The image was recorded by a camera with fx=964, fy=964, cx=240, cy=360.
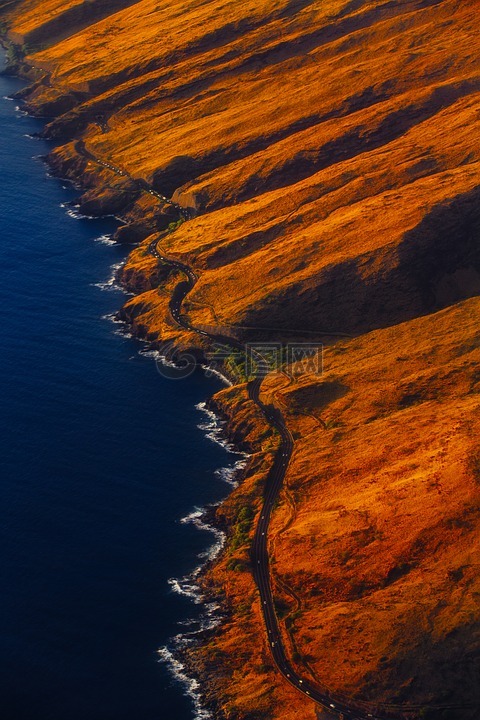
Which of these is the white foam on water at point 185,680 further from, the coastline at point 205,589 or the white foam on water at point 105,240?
the white foam on water at point 105,240

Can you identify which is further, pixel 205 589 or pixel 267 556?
pixel 267 556

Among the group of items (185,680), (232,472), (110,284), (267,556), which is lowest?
(185,680)

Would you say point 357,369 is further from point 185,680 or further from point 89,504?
point 185,680

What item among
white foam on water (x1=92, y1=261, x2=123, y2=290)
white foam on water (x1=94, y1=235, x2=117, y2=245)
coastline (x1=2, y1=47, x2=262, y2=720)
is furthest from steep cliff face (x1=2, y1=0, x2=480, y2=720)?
white foam on water (x1=94, y1=235, x2=117, y2=245)

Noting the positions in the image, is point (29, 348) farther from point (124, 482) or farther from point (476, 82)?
point (476, 82)

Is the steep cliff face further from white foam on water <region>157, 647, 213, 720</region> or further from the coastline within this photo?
white foam on water <region>157, 647, 213, 720</region>

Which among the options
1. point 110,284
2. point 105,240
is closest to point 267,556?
point 110,284

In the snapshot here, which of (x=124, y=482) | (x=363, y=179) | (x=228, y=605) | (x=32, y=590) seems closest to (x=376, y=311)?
(x=363, y=179)

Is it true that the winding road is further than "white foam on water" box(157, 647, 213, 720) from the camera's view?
No

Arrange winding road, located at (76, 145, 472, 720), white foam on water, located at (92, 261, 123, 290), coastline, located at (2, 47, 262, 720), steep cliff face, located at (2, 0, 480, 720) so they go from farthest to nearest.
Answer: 1. white foam on water, located at (92, 261, 123, 290)
2. coastline, located at (2, 47, 262, 720)
3. steep cliff face, located at (2, 0, 480, 720)
4. winding road, located at (76, 145, 472, 720)

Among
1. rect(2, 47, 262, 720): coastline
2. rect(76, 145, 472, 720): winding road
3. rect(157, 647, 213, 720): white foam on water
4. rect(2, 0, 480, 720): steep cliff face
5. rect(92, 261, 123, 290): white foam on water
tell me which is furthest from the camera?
rect(92, 261, 123, 290): white foam on water
